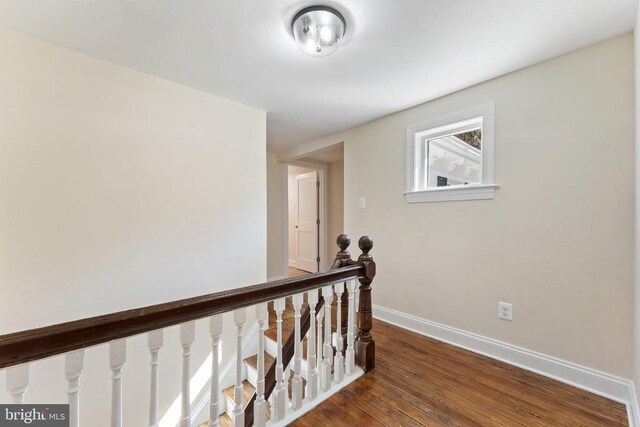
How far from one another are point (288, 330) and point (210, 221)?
131 cm

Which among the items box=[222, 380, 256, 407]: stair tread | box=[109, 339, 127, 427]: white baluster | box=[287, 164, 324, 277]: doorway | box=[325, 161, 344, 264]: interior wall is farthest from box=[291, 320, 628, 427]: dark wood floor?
box=[287, 164, 324, 277]: doorway

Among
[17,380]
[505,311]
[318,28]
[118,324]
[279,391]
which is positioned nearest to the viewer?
[17,380]

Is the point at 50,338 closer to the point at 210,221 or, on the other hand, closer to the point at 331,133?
the point at 210,221

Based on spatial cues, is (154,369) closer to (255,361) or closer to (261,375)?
(261,375)

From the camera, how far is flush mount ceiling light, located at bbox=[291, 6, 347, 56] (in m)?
1.34

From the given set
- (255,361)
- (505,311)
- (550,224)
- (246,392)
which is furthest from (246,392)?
(550,224)

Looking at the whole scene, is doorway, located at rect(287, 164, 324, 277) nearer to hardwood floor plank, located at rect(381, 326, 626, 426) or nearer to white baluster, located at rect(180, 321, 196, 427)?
hardwood floor plank, located at rect(381, 326, 626, 426)

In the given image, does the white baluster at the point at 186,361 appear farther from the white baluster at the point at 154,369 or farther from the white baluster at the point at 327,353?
the white baluster at the point at 327,353

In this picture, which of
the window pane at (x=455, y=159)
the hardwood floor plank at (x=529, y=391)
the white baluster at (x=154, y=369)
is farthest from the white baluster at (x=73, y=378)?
the window pane at (x=455, y=159)

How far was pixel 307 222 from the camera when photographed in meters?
5.09

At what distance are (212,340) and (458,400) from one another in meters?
1.44

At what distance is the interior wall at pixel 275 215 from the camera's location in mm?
4285

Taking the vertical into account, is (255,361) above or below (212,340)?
below

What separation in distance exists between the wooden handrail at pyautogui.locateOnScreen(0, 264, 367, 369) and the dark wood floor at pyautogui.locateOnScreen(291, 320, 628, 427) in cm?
77
